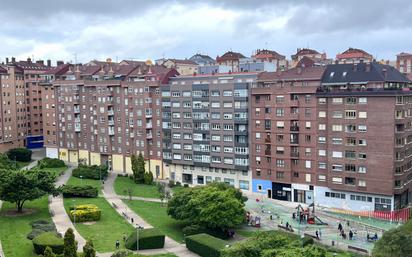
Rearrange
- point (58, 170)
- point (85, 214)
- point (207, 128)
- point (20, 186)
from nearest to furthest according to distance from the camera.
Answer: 1. point (20, 186)
2. point (85, 214)
3. point (207, 128)
4. point (58, 170)

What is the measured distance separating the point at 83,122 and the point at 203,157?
129 ft

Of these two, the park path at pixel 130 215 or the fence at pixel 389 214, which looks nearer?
the park path at pixel 130 215

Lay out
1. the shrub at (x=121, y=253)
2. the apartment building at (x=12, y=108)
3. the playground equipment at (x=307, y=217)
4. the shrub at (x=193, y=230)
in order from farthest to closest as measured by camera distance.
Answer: the apartment building at (x=12, y=108)
the playground equipment at (x=307, y=217)
the shrub at (x=193, y=230)
the shrub at (x=121, y=253)

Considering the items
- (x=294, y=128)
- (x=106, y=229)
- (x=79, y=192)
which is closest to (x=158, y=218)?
(x=106, y=229)

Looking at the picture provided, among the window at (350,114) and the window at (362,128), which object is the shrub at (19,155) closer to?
the window at (350,114)

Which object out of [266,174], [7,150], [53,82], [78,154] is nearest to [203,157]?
[266,174]

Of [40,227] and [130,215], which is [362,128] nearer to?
[130,215]

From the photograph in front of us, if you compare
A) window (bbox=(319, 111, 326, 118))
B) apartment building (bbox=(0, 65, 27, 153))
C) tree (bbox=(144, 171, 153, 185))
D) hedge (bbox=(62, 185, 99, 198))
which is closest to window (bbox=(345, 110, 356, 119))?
window (bbox=(319, 111, 326, 118))

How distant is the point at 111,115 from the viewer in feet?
406

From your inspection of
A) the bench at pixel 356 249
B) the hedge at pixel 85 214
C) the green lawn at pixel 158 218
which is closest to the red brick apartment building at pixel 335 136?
the bench at pixel 356 249

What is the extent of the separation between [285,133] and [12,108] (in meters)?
89.0

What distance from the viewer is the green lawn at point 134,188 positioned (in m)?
98.6

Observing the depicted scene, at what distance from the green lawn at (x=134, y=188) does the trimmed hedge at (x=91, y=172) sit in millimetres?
3841

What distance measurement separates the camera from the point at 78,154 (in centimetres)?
13300
